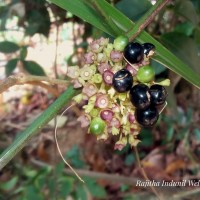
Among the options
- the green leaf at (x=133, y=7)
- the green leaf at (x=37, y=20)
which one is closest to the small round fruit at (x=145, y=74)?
the green leaf at (x=133, y=7)

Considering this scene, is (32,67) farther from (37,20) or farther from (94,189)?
(94,189)

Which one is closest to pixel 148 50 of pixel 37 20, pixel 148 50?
pixel 148 50

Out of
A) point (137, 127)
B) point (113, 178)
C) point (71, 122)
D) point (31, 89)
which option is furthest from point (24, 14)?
point (31, 89)

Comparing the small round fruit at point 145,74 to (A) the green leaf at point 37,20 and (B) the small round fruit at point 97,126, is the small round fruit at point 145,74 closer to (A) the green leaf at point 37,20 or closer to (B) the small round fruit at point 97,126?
(B) the small round fruit at point 97,126

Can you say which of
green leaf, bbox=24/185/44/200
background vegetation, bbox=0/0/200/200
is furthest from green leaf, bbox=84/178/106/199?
green leaf, bbox=24/185/44/200

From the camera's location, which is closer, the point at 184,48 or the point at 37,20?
the point at 184,48

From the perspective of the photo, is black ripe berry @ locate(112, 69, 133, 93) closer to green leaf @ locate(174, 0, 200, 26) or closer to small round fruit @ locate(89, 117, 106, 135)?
small round fruit @ locate(89, 117, 106, 135)
